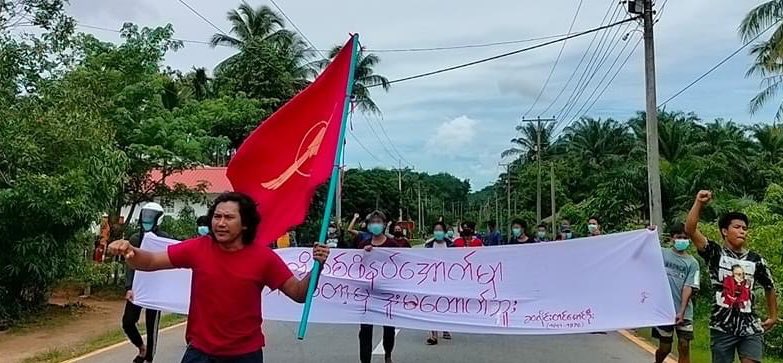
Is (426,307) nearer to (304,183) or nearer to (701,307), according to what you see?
(304,183)

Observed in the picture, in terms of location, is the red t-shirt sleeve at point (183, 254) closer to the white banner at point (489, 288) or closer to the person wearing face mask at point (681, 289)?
the white banner at point (489, 288)

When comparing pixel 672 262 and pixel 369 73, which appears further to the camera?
pixel 369 73

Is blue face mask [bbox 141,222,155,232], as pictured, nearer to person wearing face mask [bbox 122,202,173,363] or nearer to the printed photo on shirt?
person wearing face mask [bbox 122,202,173,363]

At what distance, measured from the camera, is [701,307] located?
14.4 m

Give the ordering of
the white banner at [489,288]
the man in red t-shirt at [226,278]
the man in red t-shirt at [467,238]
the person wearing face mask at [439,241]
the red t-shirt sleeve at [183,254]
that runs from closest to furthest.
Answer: the man in red t-shirt at [226,278], the red t-shirt sleeve at [183,254], the white banner at [489,288], the person wearing face mask at [439,241], the man in red t-shirt at [467,238]

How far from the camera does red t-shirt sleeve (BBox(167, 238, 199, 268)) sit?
14.4 feet

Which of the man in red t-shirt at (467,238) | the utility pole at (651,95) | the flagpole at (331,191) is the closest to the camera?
the flagpole at (331,191)

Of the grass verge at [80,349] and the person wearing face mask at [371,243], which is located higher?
the person wearing face mask at [371,243]

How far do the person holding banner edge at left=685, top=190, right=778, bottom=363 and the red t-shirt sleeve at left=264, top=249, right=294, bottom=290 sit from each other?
9.24 feet

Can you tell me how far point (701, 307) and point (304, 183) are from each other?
10.9 metres

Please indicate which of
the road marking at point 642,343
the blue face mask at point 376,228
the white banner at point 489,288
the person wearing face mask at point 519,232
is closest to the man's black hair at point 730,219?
the white banner at point 489,288

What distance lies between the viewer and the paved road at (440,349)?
384 inches

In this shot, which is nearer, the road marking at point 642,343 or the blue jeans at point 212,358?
the blue jeans at point 212,358

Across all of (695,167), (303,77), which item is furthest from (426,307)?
→ (303,77)
